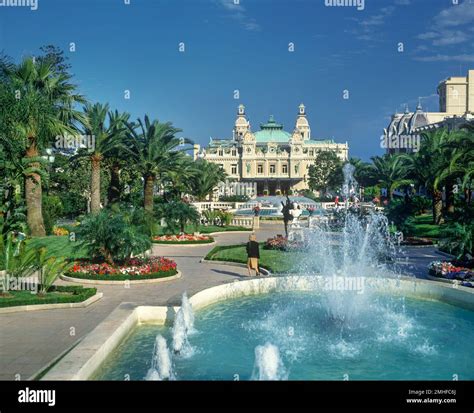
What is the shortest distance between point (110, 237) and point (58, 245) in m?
7.05

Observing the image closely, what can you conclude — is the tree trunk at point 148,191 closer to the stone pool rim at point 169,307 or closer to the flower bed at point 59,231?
the flower bed at point 59,231

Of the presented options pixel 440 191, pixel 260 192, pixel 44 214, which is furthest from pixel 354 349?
pixel 260 192

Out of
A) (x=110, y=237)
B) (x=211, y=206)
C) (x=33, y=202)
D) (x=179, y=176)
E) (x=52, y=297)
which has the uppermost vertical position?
(x=179, y=176)

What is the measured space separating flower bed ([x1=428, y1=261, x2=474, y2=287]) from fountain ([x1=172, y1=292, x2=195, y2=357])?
810 centimetres

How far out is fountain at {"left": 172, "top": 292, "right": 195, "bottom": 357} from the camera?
9.29 m

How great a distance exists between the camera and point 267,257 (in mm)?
20703

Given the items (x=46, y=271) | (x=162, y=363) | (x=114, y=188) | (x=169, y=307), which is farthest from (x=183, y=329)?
(x=114, y=188)

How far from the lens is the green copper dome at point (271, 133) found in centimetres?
12330

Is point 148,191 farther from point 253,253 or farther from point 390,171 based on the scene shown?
point 390,171

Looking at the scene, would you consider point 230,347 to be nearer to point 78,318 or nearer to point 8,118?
point 78,318

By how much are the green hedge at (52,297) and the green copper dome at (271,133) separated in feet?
364

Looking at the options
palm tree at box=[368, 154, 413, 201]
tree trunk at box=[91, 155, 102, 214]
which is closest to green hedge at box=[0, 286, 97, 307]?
tree trunk at box=[91, 155, 102, 214]

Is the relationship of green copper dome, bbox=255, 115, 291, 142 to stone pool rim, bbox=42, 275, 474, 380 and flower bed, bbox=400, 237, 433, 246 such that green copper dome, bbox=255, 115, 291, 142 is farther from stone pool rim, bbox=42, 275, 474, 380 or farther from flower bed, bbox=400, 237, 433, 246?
stone pool rim, bbox=42, 275, 474, 380

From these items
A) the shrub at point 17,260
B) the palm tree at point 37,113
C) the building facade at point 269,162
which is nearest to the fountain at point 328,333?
the shrub at point 17,260
